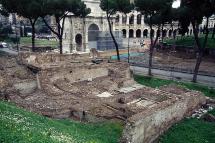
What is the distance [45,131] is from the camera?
8828 mm

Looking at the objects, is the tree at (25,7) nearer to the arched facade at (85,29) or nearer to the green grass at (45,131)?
the arched facade at (85,29)

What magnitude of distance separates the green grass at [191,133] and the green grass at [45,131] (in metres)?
2.38

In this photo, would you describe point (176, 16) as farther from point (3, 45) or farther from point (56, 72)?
point (3, 45)

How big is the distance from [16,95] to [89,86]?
4.70 meters

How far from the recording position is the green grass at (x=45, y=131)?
25.0 ft

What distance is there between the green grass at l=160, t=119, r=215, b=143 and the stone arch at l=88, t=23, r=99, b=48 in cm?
2648

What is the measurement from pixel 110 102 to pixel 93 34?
26.5 metres

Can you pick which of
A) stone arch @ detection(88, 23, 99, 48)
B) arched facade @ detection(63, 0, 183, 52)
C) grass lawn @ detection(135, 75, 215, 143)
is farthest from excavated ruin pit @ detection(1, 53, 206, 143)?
stone arch @ detection(88, 23, 99, 48)

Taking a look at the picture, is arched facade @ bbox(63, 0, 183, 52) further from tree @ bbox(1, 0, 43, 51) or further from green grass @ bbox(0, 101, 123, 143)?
green grass @ bbox(0, 101, 123, 143)

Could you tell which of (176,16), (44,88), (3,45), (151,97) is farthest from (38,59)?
(3,45)

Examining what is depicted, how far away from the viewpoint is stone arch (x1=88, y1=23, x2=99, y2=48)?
1512 inches

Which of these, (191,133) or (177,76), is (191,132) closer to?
(191,133)

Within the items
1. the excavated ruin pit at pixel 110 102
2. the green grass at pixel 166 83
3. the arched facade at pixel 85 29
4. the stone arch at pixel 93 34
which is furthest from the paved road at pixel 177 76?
the stone arch at pixel 93 34

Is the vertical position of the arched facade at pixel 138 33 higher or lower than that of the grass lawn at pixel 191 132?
higher
